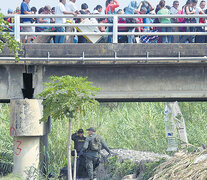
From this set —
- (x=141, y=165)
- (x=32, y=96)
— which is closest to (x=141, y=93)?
(x=141, y=165)

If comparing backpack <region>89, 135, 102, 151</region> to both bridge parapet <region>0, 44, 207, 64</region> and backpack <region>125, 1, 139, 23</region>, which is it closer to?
bridge parapet <region>0, 44, 207, 64</region>

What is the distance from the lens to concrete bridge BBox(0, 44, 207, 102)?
14773 mm

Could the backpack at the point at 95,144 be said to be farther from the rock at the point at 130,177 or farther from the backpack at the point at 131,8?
the backpack at the point at 131,8

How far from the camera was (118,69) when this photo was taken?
1538cm

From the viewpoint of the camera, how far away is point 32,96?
1560 centimetres

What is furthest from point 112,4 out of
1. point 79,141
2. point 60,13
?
point 79,141

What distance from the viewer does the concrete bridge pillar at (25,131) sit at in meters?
15.0

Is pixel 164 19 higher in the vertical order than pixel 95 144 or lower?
higher

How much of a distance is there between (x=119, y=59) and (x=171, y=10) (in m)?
2.75

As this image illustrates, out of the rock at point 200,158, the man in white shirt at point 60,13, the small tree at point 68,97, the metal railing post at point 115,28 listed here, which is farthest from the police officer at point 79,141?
the rock at point 200,158

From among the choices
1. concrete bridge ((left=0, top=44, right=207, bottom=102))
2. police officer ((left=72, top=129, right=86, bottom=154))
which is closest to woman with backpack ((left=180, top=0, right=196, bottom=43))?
concrete bridge ((left=0, top=44, right=207, bottom=102))

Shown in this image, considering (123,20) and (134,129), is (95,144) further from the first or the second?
(134,129)

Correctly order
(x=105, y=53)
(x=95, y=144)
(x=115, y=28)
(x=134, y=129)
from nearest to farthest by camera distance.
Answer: (x=115, y=28)
(x=105, y=53)
(x=95, y=144)
(x=134, y=129)

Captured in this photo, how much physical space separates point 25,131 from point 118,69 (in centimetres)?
315
